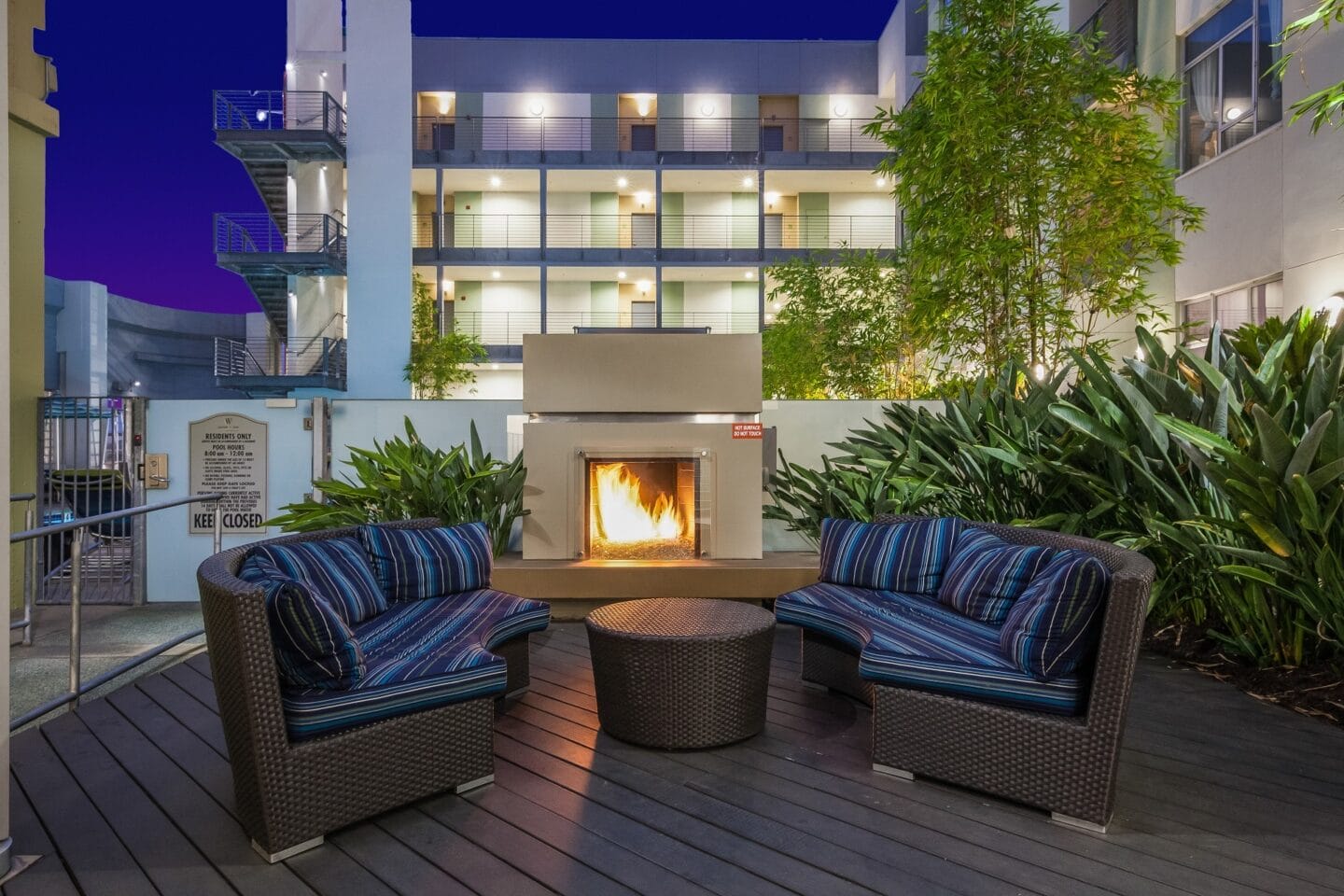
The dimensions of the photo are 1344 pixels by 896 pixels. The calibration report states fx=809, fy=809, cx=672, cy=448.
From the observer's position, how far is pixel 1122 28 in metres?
9.77

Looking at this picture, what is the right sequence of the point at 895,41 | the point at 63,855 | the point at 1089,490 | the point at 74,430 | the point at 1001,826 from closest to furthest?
the point at 63,855 → the point at 1001,826 → the point at 1089,490 → the point at 74,430 → the point at 895,41

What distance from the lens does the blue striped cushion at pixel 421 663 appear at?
2.27m

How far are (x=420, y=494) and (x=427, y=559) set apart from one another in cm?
127

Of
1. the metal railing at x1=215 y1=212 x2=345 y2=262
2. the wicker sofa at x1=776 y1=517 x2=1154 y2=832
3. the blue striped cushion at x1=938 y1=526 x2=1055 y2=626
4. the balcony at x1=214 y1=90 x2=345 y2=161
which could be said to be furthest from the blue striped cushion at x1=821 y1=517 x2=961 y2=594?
the balcony at x1=214 y1=90 x2=345 y2=161

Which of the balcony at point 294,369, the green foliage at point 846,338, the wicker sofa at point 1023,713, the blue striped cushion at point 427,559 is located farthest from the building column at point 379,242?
the wicker sofa at point 1023,713

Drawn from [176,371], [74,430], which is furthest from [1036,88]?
[176,371]

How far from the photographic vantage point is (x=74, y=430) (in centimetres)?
677

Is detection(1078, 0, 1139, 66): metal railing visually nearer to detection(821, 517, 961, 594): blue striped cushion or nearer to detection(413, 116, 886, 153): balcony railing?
detection(821, 517, 961, 594): blue striped cushion

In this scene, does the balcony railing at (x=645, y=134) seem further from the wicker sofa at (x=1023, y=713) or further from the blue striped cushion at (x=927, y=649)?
the wicker sofa at (x=1023, y=713)

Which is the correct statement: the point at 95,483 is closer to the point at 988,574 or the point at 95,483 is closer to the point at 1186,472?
the point at 988,574

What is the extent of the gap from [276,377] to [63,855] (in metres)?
15.0

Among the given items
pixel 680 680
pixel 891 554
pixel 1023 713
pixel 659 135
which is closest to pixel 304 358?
pixel 659 135

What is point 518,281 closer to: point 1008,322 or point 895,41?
point 895,41

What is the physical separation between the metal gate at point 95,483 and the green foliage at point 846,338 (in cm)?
771
